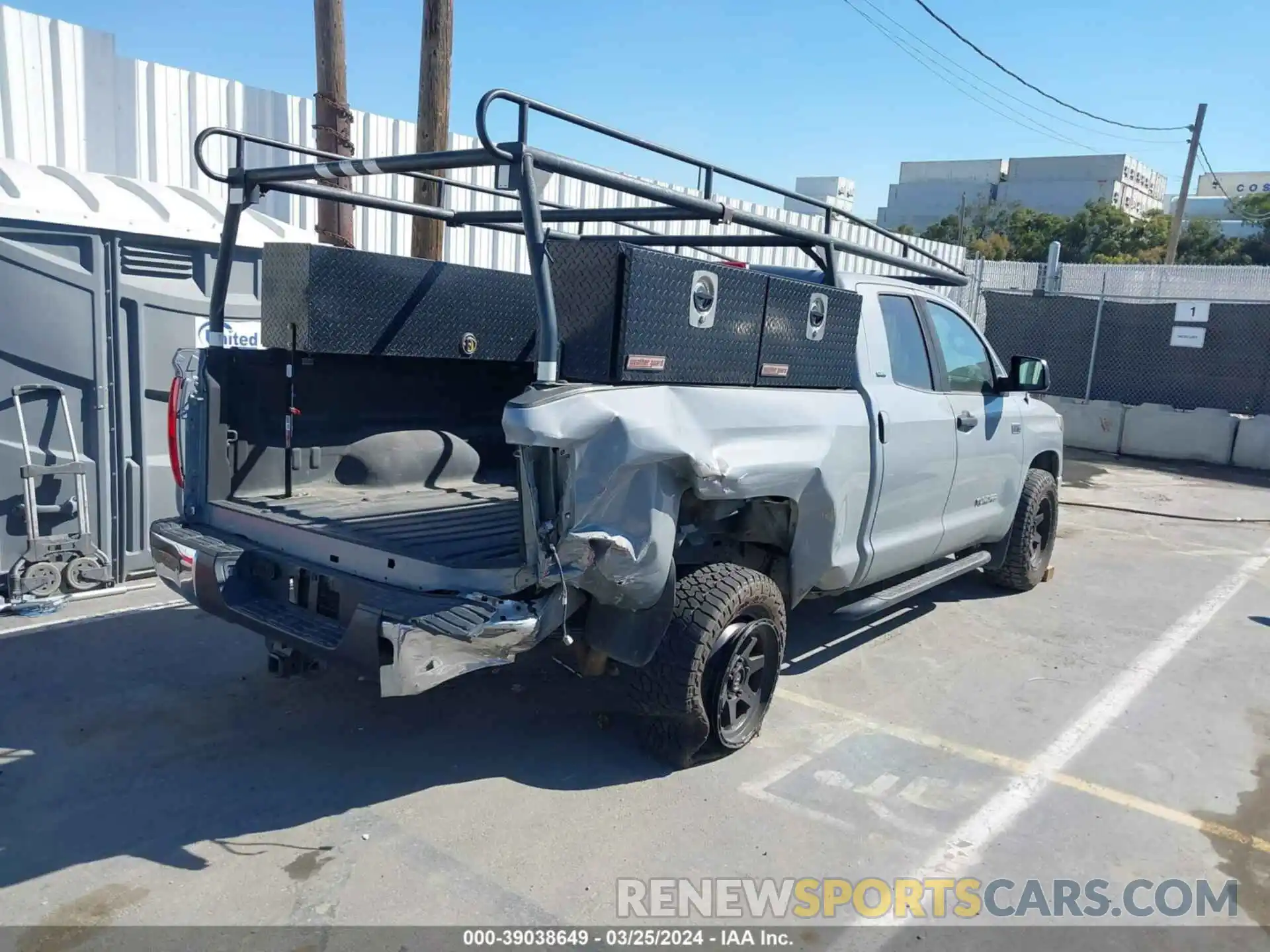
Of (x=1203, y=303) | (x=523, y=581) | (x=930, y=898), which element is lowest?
(x=930, y=898)

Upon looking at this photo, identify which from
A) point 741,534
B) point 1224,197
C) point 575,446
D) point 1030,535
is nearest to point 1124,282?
point 1030,535

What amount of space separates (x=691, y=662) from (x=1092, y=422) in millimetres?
13818

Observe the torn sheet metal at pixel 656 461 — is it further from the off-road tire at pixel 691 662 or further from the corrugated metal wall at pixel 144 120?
the corrugated metal wall at pixel 144 120

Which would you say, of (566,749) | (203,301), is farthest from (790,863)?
(203,301)

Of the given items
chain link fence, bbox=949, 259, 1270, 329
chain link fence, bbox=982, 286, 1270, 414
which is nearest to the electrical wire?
chain link fence, bbox=982, 286, 1270, 414

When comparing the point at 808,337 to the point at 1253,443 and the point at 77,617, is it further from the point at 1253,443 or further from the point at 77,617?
the point at 1253,443

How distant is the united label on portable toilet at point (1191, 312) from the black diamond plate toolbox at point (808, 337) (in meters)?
12.5

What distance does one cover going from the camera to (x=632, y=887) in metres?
3.35

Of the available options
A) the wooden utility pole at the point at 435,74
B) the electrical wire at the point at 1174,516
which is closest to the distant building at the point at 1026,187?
the electrical wire at the point at 1174,516

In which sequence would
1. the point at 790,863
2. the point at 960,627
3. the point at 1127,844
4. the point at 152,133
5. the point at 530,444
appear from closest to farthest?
the point at 530,444
the point at 790,863
the point at 1127,844
the point at 960,627
the point at 152,133

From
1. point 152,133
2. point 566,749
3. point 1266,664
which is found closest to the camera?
point 566,749

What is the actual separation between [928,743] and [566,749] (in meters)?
1.69

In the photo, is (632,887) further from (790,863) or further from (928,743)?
(928,743)

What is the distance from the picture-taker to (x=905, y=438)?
16.8 ft
